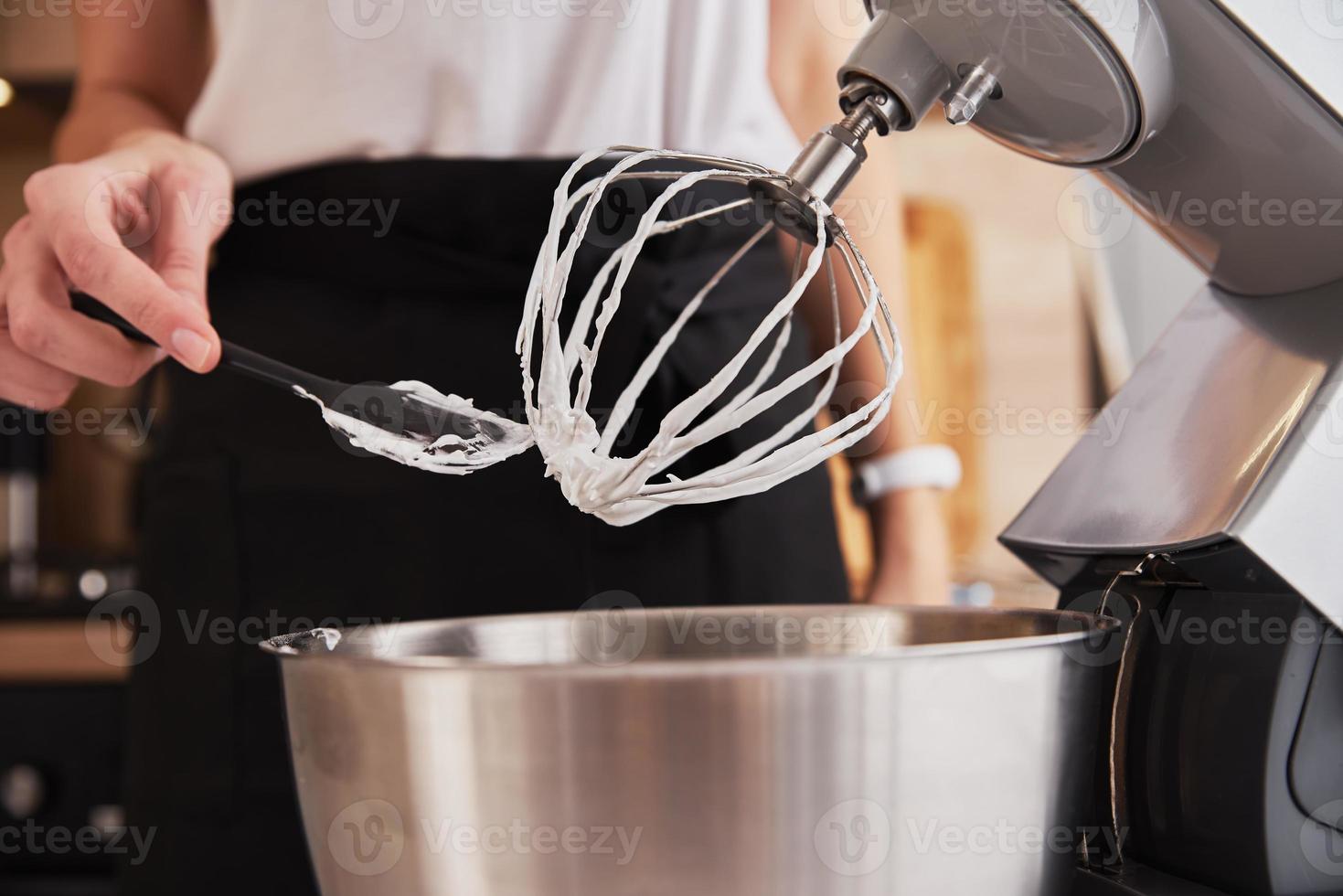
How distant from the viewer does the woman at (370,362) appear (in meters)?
0.52

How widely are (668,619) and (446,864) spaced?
13cm

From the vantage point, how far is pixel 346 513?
539 millimetres

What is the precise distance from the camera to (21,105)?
1397 millimetres

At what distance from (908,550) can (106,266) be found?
427mm

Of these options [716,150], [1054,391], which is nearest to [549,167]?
[716,150]

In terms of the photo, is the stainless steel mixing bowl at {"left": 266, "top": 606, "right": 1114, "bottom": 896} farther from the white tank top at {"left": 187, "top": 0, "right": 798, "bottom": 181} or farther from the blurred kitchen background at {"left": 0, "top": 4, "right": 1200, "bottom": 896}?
the blurred kitchen background at {"left": 0, "top": 4, "right": 1200, "bottom": 896}

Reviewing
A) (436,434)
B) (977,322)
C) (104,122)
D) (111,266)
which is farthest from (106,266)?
(977,322)

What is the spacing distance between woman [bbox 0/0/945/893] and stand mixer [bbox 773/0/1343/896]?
23 cm

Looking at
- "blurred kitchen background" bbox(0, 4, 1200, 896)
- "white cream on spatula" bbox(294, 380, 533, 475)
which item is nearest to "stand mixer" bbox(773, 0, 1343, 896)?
"white cream on spatula" bbox(294, 380, 533, 475)

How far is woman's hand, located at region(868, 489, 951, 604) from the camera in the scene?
0.65 meters

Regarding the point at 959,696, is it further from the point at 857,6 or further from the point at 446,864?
the point at 857,6

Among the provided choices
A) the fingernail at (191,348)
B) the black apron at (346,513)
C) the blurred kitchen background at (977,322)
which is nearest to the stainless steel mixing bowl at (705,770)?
the fingernail at (191,348)

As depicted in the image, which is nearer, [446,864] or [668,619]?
[446,864]

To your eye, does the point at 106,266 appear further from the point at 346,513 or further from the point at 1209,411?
the point at 1209,411
